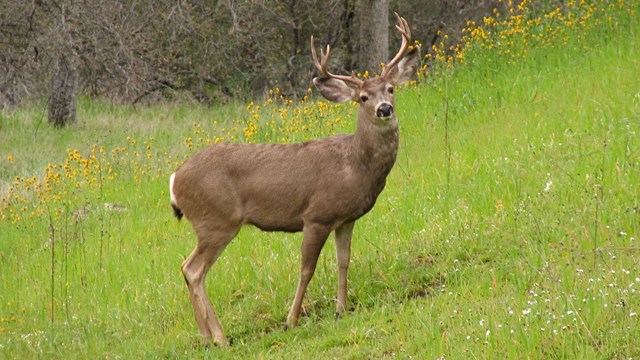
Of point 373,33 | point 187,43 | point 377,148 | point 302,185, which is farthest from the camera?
point 187,43

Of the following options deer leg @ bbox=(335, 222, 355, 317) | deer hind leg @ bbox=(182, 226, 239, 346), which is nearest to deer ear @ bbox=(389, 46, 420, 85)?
deer leg @ bbox=(335, 222, 355, 317)

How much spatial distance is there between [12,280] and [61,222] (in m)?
1.14

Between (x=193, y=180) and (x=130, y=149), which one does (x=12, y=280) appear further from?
(x=130, y=149)

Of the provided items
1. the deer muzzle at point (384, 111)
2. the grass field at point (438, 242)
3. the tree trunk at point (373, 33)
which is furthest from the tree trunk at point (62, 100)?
the deer muzzle at point (384, 111)

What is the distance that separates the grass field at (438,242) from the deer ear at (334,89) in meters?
1.22

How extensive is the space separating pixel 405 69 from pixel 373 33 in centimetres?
822

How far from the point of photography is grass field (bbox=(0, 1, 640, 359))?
6.32 metres

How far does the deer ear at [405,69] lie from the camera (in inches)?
309

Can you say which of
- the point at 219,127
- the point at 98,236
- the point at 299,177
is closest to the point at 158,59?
the point at 219,127

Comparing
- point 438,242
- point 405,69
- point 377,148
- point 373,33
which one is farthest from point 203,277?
point 373,33

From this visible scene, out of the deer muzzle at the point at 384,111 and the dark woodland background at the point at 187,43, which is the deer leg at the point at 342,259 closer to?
the deer muzzle at the point at 384,111

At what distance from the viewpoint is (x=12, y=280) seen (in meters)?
9.88

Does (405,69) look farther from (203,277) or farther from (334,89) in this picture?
(203,277)

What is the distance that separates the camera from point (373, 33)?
16000 millimetres
